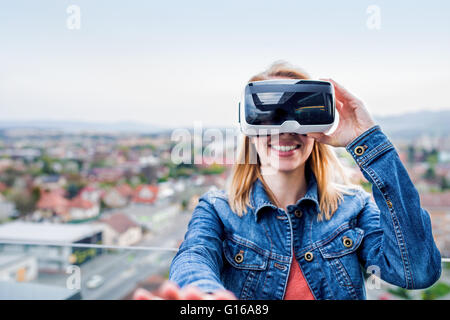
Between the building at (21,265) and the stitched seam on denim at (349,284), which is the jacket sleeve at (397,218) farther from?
the building at (21,265)

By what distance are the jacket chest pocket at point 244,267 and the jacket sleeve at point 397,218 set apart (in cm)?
28

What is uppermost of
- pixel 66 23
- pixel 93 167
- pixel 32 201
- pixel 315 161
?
pixel 66 23

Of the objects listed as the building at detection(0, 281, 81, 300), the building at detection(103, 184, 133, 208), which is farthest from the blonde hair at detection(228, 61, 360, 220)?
the building at detection(103, 184, 133, 208)

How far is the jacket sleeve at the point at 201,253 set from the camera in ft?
1.89

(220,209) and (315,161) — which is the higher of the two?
(315,161)

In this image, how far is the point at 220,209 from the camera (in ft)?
2.65

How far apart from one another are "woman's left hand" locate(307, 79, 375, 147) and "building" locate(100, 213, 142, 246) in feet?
27.1

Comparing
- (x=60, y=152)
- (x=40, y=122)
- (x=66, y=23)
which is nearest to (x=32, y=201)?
(x=60, y=152)

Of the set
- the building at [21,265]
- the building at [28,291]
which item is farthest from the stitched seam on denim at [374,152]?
the building at [21,265]

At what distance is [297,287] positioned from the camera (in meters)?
0.75

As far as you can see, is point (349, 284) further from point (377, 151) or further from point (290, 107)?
point (290, 107)

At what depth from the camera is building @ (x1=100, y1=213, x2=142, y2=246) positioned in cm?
843
